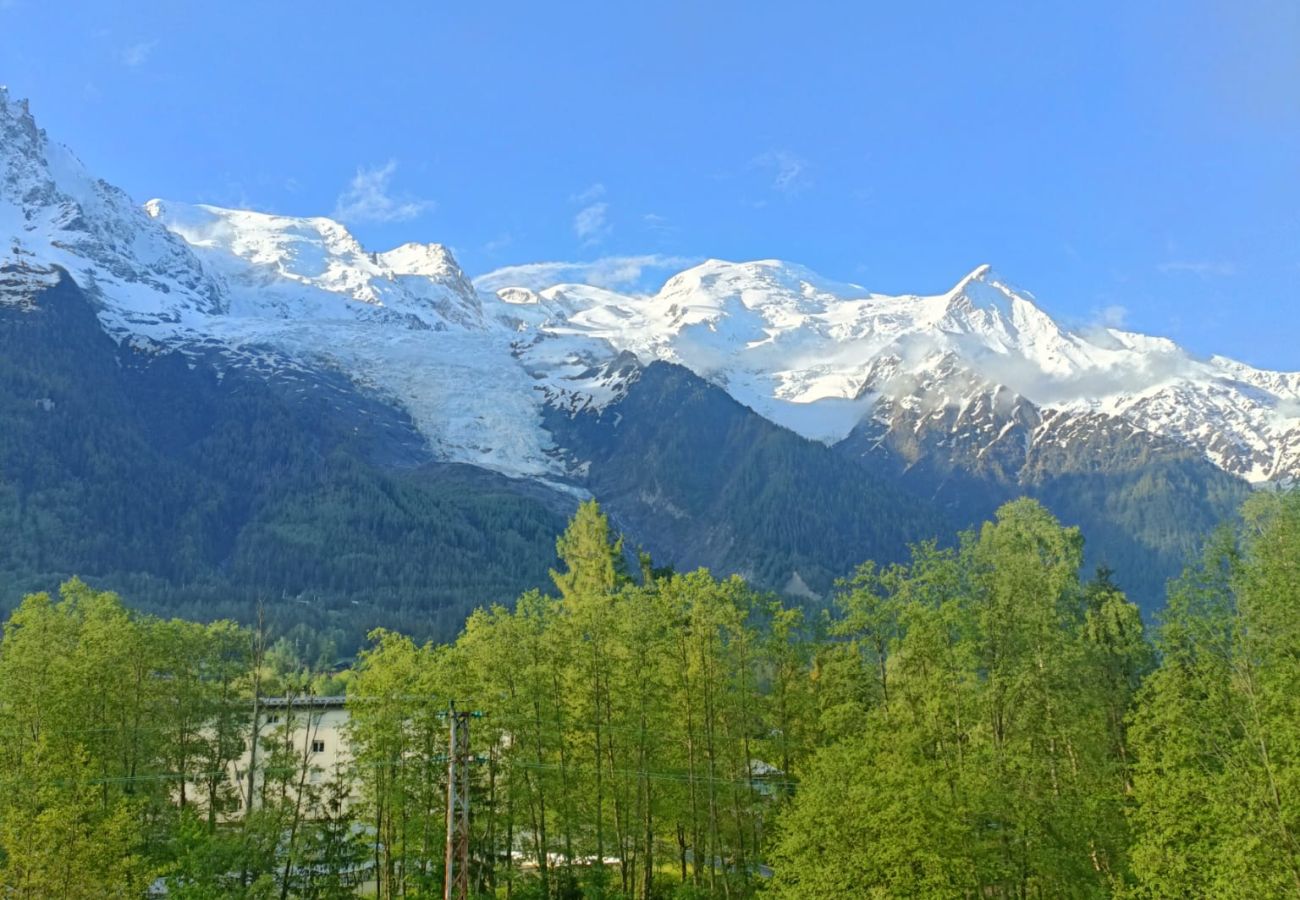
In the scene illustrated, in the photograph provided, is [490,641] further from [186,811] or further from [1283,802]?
[1283,802]

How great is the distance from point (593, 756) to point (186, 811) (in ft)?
78.8

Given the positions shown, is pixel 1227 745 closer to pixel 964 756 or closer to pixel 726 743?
pixel 964 756

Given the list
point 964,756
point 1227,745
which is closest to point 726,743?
point 964,756

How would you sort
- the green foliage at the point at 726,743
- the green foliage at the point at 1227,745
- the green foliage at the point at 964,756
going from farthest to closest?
1. the green foliage at the point at 726,743
2. the green foliage at the point at 964,756
3. the green foliage at the point at 1227,745

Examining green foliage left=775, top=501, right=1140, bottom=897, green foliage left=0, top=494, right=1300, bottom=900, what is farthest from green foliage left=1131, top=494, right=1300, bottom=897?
green foliage left=775, top=501, right=1140, bottom=897

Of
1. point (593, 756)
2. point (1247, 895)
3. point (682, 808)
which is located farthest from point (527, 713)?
point (1247, 895)

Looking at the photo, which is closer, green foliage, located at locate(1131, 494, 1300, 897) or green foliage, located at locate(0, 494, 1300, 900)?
green foliage, located at locate(1131, 494, 1300, 897)

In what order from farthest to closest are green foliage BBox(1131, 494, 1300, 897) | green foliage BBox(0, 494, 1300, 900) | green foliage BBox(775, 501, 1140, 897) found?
1. green foliage BBox(0, 494, 1300, 900)
2. green foliage BBox(775, 501, 1140, 897)
3. green foliage BBox(1131, 494, 1300, 897)

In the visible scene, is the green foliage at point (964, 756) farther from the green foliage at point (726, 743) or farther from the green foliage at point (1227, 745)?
the green foliage at point (1227, 745)

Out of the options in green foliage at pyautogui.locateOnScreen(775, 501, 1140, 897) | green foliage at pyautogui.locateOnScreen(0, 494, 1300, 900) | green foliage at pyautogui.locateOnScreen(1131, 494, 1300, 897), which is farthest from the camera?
green foliage at pyautogui.locateOnScreen(0, 494, 1300, 900)

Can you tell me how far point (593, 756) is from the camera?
193ft

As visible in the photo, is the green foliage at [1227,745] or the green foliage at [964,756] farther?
the green foliage at [964,756]

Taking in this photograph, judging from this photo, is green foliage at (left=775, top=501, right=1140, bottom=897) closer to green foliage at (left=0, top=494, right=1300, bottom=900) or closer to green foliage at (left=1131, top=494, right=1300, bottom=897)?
green foliage at (left=0, top=494, right=1300, bottom=900)

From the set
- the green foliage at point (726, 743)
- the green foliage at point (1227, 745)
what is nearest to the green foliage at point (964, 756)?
the green foliage at point (726, 743)
